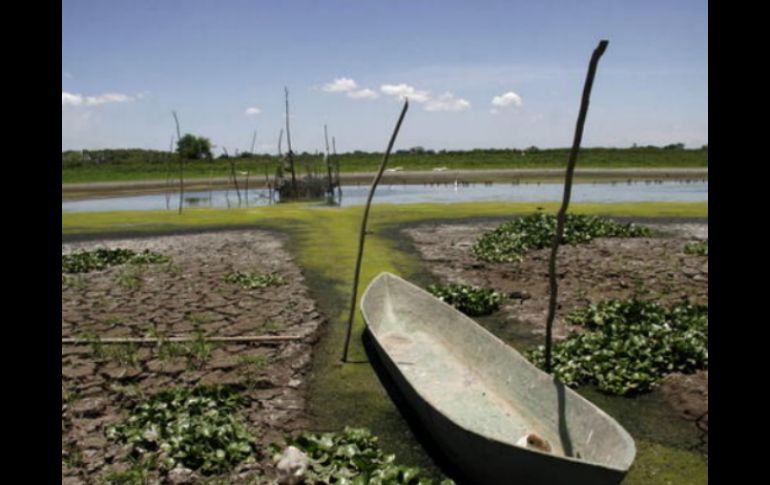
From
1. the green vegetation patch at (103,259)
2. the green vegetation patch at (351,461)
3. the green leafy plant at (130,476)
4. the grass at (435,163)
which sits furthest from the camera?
the grass at (435,163)

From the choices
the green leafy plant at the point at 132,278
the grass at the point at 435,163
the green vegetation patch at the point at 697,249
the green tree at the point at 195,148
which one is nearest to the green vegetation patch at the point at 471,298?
the green leafy plant at the point at 132,278

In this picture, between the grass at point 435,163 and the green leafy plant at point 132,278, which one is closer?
the green leafy plant at point 132,278

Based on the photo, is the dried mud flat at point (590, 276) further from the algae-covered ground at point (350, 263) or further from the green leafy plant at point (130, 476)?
the green leafy plant at point (130, 476)

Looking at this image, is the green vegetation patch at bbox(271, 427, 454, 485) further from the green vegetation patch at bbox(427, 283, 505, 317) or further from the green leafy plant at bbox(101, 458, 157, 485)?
the green vegetation patch at bbox(427, 283, 505, 317)

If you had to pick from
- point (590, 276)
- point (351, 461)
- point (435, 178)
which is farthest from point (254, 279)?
point (435, 178)

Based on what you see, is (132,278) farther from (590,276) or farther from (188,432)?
(590,276)

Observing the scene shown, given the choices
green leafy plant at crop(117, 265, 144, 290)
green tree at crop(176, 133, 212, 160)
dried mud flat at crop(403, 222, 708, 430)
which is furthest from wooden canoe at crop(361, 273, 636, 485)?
green tree at crop(176, 133, 212, 160)

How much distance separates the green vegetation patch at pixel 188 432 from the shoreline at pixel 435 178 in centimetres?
4127

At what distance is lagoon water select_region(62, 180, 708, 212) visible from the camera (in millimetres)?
36062

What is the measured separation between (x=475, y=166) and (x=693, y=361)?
2693 inches

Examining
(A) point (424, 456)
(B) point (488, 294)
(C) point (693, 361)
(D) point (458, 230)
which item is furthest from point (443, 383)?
(D) point (458, 230)

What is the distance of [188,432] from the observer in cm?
632

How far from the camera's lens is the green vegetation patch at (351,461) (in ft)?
17.7
